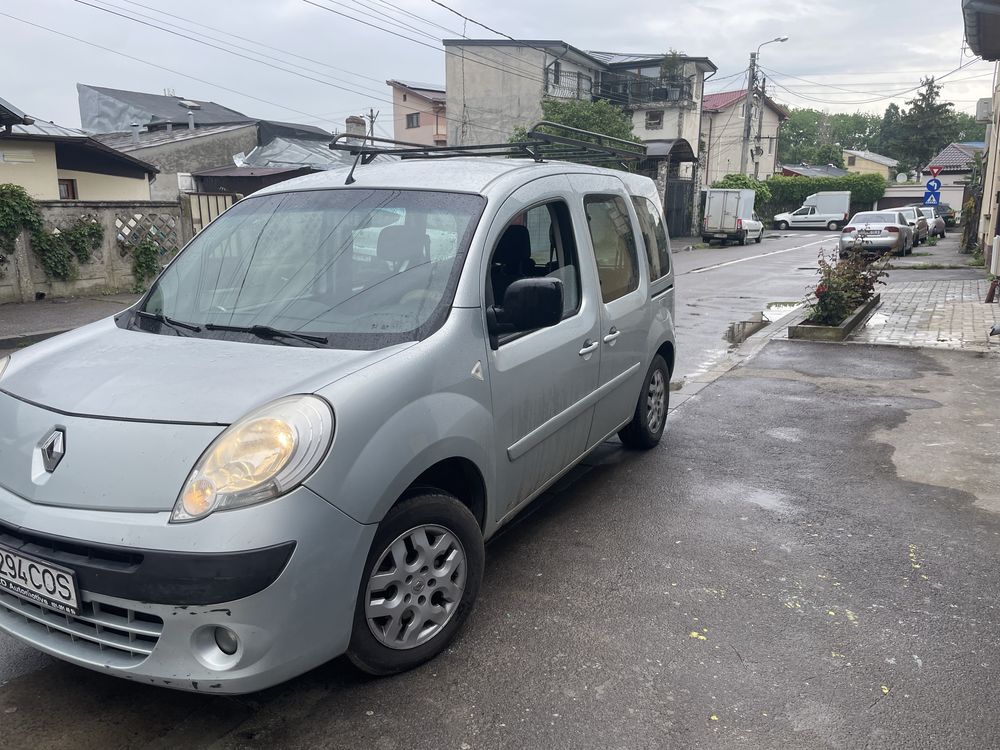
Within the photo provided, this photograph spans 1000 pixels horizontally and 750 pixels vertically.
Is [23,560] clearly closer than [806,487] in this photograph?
Yes

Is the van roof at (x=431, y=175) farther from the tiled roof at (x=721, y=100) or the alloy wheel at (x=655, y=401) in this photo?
the tiled roof at (x=721, y=100)

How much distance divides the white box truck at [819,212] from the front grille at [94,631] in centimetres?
4760

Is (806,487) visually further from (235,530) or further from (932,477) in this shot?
(235,530)

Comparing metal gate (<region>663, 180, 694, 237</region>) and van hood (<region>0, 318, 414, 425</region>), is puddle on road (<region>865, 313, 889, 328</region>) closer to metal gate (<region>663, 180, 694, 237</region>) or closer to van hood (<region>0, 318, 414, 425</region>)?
van hood (<region>0, 318, 414, 425</region>)

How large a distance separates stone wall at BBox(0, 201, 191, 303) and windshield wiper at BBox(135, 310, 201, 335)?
37.8ft

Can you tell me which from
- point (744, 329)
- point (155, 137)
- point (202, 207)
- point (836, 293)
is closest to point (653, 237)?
point (836, 293)

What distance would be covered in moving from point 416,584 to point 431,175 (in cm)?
193

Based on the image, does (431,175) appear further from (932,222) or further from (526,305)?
(932,222)

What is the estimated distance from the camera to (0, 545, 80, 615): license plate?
2.40 m

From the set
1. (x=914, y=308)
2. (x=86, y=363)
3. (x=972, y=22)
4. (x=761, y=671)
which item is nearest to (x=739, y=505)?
(x=761, y=671)

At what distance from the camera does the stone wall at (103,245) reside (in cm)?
1324

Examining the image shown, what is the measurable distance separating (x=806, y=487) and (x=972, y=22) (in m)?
11.2

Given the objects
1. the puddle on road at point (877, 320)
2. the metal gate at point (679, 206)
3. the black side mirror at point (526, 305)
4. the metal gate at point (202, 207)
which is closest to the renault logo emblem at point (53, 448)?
the black side mirror at point (526, 305)

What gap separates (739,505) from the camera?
15.3ft
